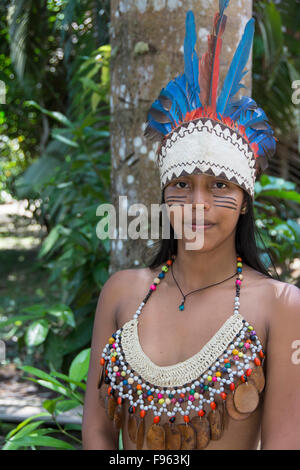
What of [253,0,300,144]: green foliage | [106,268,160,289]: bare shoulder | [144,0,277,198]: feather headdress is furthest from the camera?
[253,0,300,144]: green foliage

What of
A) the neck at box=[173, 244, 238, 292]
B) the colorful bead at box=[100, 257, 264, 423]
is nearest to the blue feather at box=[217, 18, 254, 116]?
the neck at box=[173, 244, 238, 292]

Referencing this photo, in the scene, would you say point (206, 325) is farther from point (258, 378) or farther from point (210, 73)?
point (210, 73)

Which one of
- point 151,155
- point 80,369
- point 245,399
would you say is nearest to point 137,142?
point 151,155

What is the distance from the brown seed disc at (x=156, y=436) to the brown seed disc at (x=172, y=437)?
13mm

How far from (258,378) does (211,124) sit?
765 mm

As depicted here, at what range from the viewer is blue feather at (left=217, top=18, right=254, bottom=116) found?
168 centimetres

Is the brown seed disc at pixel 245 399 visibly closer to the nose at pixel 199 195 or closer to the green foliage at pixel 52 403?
the nose at pixel 199 195

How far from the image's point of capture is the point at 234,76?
171cm

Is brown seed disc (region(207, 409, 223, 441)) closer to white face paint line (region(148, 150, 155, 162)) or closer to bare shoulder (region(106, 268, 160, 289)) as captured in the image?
bare shoulder (region(106, 268, 160, 289))

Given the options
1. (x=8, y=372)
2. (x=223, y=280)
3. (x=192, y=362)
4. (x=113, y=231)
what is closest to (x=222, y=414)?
(x=192, y=362)

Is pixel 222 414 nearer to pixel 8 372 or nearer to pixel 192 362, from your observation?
pixel 192 362

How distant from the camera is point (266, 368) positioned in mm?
1603

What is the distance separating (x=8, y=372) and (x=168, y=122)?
3778 millimetres

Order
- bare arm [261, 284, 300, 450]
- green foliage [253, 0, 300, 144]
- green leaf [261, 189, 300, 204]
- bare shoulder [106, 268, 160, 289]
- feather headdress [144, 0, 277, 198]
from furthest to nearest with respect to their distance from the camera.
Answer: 1. green foliage [253, 0, 300, 144]
2. green leaf [261, 189, 300, 204]
3. bare shoulder [106, 268, 160, 289]
4. feather headdress [144, 0, 277, 198]
5. bare arm [261, 284, 300, 450]
